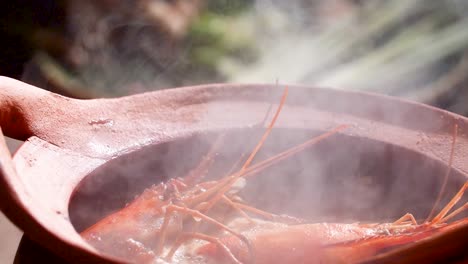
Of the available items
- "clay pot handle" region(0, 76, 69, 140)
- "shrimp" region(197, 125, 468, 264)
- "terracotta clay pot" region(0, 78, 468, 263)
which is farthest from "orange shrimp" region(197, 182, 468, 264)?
"clay pot handle" region(0, 76, 69, 140)

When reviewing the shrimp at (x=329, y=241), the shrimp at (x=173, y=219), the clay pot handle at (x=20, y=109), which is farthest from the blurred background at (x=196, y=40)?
the clay pot handle at (x=20, y=109)

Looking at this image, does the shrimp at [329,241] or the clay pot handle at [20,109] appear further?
the clay pot handle at [20,109]

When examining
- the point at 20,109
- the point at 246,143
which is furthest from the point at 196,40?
the point at 20,109

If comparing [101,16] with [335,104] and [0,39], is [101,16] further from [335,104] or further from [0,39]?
[335,104]

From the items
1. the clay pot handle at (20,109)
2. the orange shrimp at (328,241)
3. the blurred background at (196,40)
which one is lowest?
the clay pot handle at (20,109)

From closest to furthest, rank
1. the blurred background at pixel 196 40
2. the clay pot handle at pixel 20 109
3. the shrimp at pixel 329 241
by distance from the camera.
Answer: the shrimp at pixel 329 241 < the clay pot handle at pixel 20 109 < the blurred background at pixel 196 40

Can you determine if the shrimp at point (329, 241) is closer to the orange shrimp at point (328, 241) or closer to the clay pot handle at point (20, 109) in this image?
the orange shrimp at point (328, 241)

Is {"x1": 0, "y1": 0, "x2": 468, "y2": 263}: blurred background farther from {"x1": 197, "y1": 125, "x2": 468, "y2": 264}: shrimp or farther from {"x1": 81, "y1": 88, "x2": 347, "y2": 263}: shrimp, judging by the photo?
{"x1": 197, "y1": 125, "x2": 468, "y2": 264}: shrimp
